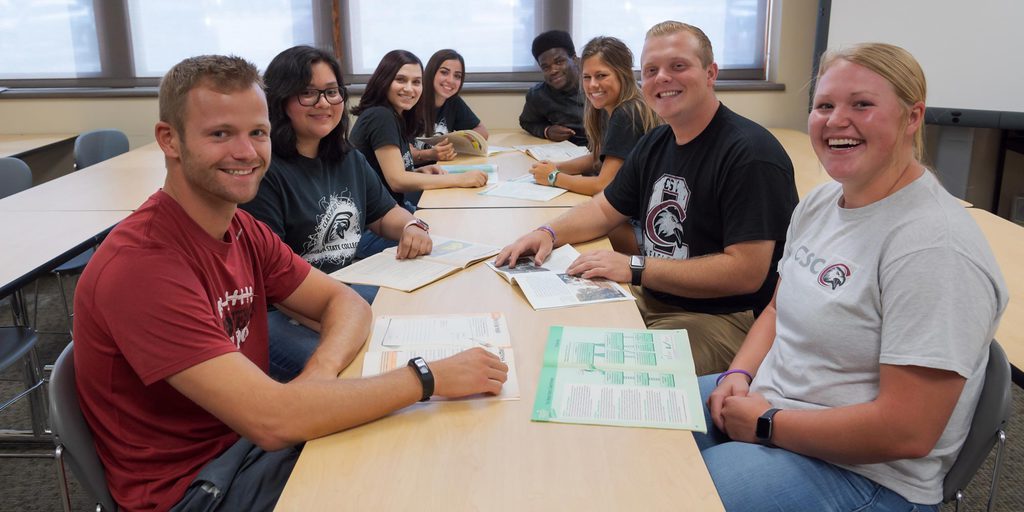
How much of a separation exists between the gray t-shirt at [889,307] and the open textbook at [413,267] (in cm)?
82

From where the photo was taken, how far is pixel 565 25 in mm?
4766

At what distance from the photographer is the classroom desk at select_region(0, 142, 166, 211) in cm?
289

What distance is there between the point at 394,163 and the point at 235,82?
166cm

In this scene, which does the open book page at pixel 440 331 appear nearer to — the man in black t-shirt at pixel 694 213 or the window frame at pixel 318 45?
the man in black t-shirt at pixel 694 213

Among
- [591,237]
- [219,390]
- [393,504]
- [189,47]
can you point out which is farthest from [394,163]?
[189,47]

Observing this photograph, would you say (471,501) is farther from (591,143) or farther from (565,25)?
(565,25)

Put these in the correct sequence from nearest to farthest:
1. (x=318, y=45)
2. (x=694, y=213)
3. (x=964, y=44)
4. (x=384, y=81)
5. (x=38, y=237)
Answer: (x=694, y=213)
(x=38, y=237)
(x=384, y=81)
(x=964, y=44)
(x=318, y=45)

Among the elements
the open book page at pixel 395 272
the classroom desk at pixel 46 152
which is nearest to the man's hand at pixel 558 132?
the open book page at pixel 395 272

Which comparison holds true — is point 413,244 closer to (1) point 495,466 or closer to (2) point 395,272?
(2) point 395,272

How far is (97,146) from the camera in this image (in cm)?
401

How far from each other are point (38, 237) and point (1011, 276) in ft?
9.20

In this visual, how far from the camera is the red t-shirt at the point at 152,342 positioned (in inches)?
44.6

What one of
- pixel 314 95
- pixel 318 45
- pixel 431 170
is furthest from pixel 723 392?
pixel 318 45

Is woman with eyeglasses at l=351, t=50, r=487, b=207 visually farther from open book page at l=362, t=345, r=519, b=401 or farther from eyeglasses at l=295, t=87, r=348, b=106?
open book page at l=362, t=345, r=519, b=401
